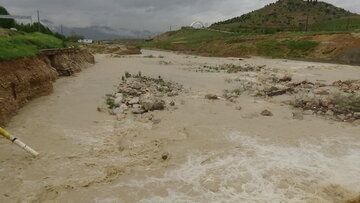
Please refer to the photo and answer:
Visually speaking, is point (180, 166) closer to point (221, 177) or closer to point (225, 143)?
point (221, 177)

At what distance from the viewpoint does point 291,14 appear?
9238 cm

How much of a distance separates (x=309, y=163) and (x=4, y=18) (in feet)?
128

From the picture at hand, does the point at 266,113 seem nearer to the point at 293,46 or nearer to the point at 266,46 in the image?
the point at 293,46

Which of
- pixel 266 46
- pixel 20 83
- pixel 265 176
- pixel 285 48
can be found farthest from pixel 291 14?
pixel 265 176

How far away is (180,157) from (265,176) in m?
2.73

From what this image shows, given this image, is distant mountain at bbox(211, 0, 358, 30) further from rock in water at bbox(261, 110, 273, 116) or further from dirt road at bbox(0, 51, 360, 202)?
dirt road at bbox(0, 51, 360, 202)

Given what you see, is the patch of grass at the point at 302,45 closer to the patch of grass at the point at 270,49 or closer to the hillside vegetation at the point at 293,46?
the hillside vegetation at the point at 293,46

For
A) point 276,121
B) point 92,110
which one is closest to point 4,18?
point 92,110

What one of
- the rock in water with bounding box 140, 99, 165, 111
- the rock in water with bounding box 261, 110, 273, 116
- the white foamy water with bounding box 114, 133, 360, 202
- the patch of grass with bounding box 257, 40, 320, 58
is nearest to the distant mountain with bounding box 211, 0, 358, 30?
the patch of grass with bounding box 257, 40, 320, 58

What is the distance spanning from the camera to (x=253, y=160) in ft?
Answer: 31.0

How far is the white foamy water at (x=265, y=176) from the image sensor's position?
765 cm

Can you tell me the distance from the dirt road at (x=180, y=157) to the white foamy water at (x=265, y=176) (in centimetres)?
3

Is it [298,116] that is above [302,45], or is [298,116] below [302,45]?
below

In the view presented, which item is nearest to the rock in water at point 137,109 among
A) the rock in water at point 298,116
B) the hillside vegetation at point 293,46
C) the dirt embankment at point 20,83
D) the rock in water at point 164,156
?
the rock in water at point 164,156
